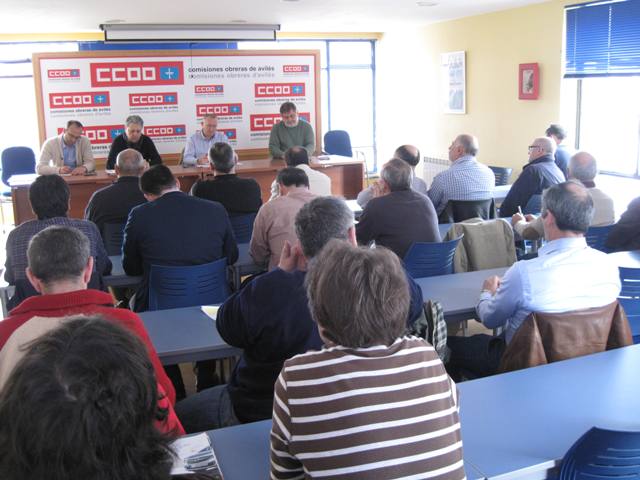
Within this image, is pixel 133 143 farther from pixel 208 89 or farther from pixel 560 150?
pixel 560 150

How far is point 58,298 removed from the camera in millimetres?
1931

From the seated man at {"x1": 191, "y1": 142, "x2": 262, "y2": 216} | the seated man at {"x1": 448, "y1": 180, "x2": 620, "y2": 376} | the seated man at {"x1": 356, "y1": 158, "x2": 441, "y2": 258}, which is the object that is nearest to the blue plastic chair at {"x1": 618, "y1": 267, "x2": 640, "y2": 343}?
the seated man at {"x1": 448, "y1": 180, "x2": 620, "y2": 376}

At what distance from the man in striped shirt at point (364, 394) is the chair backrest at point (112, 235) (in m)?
3.39

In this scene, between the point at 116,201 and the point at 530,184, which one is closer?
the point at 116,201

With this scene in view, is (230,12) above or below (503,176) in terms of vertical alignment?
above

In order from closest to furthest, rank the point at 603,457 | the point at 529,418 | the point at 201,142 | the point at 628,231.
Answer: the point at 603,457 → the point at 529,418 → the point at 628,231 → the point at 201,142

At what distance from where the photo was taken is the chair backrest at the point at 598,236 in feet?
13.8

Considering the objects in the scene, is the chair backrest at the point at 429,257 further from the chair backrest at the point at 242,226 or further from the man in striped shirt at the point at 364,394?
the man in striped shirt at the point at 364,394

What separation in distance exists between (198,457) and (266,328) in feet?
1.61

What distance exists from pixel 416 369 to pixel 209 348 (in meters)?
1.27

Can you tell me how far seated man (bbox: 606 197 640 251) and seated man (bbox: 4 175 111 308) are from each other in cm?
304

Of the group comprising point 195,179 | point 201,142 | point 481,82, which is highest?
point 481,82

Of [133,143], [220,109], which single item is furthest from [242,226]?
[220,109]

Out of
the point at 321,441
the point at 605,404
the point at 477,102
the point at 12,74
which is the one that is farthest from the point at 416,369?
the point at 12,74
